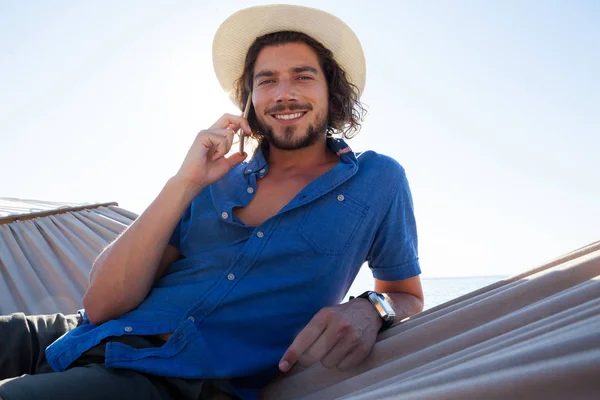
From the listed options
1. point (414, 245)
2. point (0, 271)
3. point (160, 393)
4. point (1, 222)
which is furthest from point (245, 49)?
point (1, 222)

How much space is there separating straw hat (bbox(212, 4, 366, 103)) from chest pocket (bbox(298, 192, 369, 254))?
0.78 metres

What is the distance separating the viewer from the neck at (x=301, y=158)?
1.89 m

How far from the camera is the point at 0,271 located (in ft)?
8.75

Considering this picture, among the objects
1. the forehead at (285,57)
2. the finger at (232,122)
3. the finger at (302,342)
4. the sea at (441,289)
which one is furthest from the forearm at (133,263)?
the sea at (441,289)

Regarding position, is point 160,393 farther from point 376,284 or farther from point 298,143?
point 298,143

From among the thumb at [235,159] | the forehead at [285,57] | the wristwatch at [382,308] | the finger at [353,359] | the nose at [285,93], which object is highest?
the forehead at [285,57]

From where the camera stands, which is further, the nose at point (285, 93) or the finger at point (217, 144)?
the nose at point (285, 93)

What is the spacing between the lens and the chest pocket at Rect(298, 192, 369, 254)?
4.99 ft

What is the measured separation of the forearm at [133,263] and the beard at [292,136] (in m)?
0.49

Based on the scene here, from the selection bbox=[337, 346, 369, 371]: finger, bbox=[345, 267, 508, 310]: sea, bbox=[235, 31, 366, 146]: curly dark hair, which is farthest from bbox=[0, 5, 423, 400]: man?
bbox=[345, 267, 508, 310]: sea

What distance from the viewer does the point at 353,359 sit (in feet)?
3.98

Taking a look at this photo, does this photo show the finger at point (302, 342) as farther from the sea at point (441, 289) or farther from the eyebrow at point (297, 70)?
the sea at point (441, 289)

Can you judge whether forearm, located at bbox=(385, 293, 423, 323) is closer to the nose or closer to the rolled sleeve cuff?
the rolled sleeve cuff

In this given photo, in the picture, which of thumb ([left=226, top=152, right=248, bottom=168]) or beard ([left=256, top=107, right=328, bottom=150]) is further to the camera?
beard ([left=256, top=107, right=328, bottom=150])
